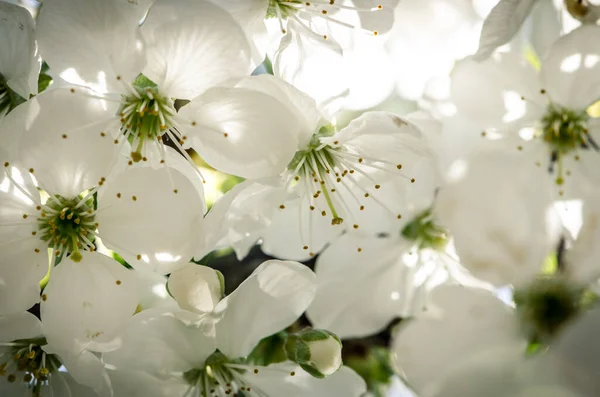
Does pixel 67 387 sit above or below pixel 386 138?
below

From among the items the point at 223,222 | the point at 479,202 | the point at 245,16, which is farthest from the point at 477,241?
the point at 245,16

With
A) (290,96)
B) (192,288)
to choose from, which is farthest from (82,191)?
(290,96)

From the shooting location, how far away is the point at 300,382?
98 centimetres

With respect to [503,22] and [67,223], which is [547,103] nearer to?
[503,22]

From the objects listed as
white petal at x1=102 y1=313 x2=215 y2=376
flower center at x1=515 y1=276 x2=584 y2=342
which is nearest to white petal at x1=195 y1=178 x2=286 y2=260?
white petal at x1=102 y1=313 x2=215 y2=376

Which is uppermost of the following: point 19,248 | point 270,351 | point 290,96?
point 290,96

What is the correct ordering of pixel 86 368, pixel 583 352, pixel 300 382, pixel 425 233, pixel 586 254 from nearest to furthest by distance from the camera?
pixel 583 352 < pixel 586 254 < pixel 86 368 < pixel 300 382 < pixel 425 233

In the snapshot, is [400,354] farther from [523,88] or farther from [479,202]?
[523,88]

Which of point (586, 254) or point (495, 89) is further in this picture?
point (495, 89)

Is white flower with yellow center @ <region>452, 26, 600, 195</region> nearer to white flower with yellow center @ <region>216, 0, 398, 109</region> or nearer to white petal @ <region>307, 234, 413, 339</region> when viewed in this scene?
white flower with yellow center @ <region>216, 0, 398, 109</region>

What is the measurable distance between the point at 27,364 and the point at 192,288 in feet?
1.06

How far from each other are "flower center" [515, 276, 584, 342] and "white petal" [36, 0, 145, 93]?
0.56 meters

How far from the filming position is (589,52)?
0.90 metres

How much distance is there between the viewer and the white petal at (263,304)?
0.88 metres
